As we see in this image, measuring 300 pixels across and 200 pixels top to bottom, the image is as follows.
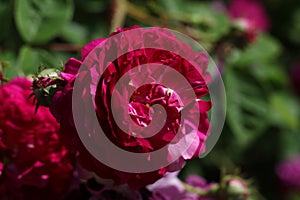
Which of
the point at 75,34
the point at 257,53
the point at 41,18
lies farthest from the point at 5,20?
the point at 257,53

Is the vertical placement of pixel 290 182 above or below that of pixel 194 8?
below

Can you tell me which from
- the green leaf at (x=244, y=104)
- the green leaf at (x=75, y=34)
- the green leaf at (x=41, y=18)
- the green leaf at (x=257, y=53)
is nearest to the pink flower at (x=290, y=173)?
the green leaf at (x=257, y=53)

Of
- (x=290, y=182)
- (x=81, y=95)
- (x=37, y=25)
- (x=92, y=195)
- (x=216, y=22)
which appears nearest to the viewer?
(x=81, y=95)

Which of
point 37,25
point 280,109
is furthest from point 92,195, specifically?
point 280,109

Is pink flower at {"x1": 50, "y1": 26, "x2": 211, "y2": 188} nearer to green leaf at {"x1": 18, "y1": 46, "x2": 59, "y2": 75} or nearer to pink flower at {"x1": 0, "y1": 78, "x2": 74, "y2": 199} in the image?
pink flower at {"x1": 0, "y1": 78, "x2": 74, "y2": 199}

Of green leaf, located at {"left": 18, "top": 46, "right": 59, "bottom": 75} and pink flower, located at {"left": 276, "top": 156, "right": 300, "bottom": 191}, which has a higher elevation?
green leaf, located at {"left": 18, "top": 46, "right": 59, "bottom": 75}

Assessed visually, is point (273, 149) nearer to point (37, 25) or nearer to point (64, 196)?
point (37, 25)

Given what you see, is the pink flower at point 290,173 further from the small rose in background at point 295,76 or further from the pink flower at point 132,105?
the pink flower at point 132,105

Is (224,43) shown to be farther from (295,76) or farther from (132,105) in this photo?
(295,76)

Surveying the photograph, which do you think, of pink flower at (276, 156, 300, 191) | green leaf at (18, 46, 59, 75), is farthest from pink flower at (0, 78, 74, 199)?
pink flower at (276, 156, 300, 191)
